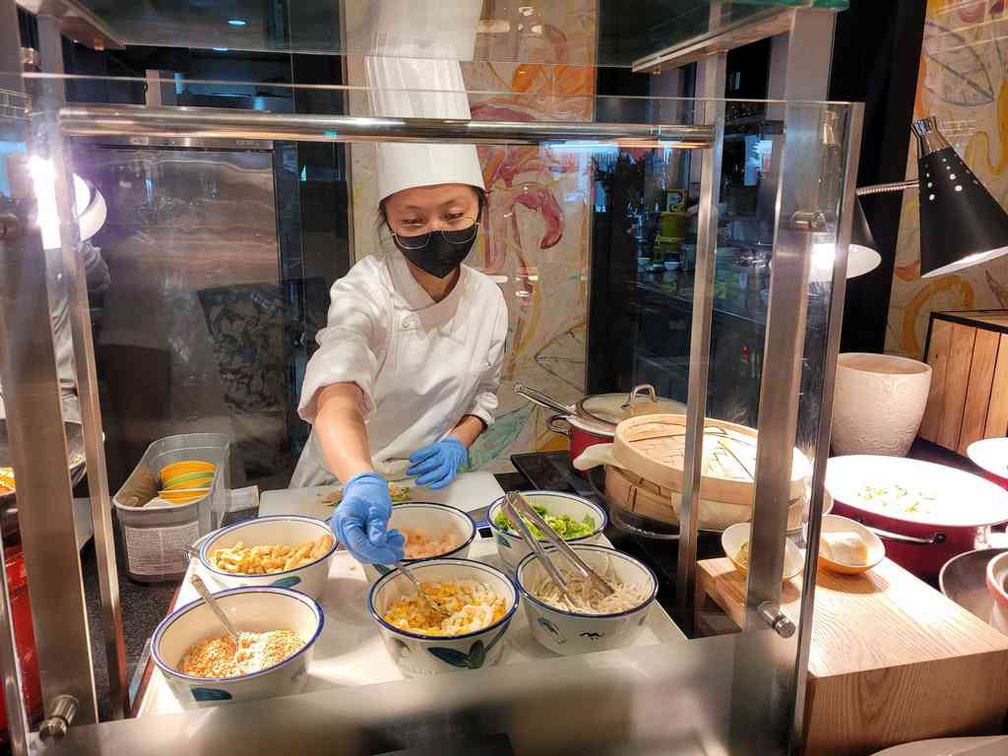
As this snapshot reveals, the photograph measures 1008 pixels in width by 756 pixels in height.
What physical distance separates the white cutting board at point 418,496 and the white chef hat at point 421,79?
0.30 meters

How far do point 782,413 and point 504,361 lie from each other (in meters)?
0.28

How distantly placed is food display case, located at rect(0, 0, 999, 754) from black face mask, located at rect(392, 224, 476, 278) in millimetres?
15

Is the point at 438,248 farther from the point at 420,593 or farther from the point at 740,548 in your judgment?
the point at 740,548

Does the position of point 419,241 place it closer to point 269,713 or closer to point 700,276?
point 700,276

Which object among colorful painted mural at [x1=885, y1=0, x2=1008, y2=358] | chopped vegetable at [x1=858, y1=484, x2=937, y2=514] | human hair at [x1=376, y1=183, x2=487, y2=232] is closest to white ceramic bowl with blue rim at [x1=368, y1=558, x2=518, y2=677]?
human hair at [x1=376, y1=183, x2=487, y2=232]

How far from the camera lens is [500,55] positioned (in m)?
0.77

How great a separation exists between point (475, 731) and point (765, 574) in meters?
Result: 0.34

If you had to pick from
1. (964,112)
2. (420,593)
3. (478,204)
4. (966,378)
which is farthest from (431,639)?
(964,112)

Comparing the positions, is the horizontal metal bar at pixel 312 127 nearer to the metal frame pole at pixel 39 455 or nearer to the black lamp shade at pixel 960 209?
the metal frame pole at pixel 39 455

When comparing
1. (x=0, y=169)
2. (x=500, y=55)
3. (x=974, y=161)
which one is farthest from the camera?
(x=974, y=161)

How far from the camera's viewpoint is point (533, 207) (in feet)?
2.23

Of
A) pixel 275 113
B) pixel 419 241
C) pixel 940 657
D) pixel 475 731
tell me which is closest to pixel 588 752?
pixel 475 731

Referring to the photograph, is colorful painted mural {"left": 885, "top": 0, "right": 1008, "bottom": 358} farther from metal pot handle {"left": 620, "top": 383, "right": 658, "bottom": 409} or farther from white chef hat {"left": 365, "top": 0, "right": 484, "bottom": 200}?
white chef hat {"left": 365, "top": 0, "right": 484, "bottom": 200}

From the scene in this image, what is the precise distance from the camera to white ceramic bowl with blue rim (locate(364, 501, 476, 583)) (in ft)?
2.51
